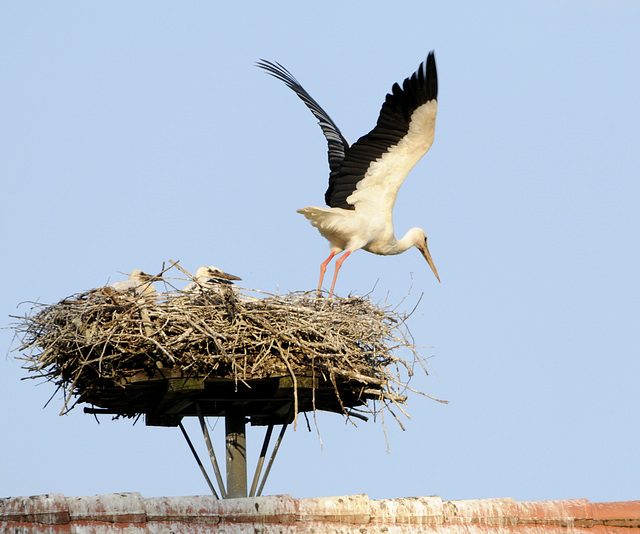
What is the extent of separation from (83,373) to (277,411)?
4.94ft

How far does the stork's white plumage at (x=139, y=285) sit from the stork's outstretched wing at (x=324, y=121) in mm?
3031

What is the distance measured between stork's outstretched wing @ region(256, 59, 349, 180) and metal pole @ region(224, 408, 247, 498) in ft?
12.3

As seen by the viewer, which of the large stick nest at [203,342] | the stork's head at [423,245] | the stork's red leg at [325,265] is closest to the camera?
the large stick nest at [203,342]

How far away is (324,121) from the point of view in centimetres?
1072

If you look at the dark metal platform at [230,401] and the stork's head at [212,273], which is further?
the stork's head at [212,273]

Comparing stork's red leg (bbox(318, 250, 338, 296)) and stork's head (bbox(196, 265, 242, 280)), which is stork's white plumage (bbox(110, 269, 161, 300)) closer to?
stork's head (bbox(196, 265, 242, 280))

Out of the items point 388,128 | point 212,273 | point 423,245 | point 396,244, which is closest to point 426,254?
point 423,245

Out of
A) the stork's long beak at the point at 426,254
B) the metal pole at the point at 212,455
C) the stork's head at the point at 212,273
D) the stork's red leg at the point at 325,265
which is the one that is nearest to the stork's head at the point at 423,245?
the stork's long beak at the point at 426,254

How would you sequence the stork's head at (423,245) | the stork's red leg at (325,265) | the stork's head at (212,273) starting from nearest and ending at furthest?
the stork's head at (212,273)
the stork's red leg at (325,265)
the stork's head at (423,245)

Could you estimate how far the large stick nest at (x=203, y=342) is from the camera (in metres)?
6.13

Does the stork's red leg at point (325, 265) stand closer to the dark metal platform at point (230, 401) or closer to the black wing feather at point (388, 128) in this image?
the black wing feather at point (388, 128)

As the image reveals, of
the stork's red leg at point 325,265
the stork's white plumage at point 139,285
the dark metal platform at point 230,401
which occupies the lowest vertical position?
the dark metal platform at point 230,401

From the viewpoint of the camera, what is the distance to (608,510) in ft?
21.3

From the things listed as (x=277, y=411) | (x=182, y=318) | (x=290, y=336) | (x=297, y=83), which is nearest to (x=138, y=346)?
(x=182, y=318)
